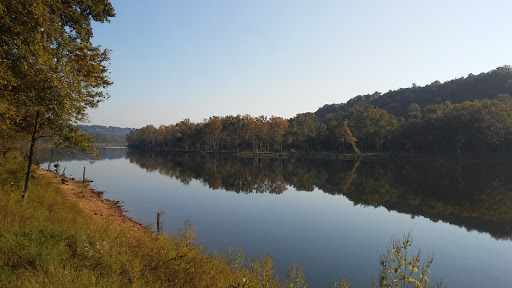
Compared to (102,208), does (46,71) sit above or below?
above

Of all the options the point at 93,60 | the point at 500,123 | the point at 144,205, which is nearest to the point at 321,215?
the point at 144,205

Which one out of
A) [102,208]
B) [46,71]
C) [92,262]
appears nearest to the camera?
[92,262]

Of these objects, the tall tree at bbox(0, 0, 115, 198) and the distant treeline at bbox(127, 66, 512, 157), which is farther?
the distant treeline at bbox(127, 66, 512, 157)

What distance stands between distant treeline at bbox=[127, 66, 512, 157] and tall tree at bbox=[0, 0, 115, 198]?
288ft

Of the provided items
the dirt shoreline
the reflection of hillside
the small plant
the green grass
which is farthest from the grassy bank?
the reflection of hillside

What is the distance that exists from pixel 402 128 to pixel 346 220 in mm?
82609

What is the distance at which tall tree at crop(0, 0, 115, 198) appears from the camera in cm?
1105

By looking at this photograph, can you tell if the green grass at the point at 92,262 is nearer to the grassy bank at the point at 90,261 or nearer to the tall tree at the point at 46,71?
the grassy bank at the point at 90,261

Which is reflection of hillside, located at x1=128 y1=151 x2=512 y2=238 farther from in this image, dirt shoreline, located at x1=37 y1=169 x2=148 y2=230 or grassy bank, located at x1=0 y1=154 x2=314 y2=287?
grassy bank, located at x1=0 y1=154 x2=314 y2=287

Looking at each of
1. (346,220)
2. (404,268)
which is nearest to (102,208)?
(346,220)

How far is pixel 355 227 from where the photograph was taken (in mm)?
24219

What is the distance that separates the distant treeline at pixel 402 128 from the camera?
262 feet

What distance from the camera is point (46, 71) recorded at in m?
11.5

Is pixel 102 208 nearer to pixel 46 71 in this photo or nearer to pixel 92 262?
pixel 46 71
